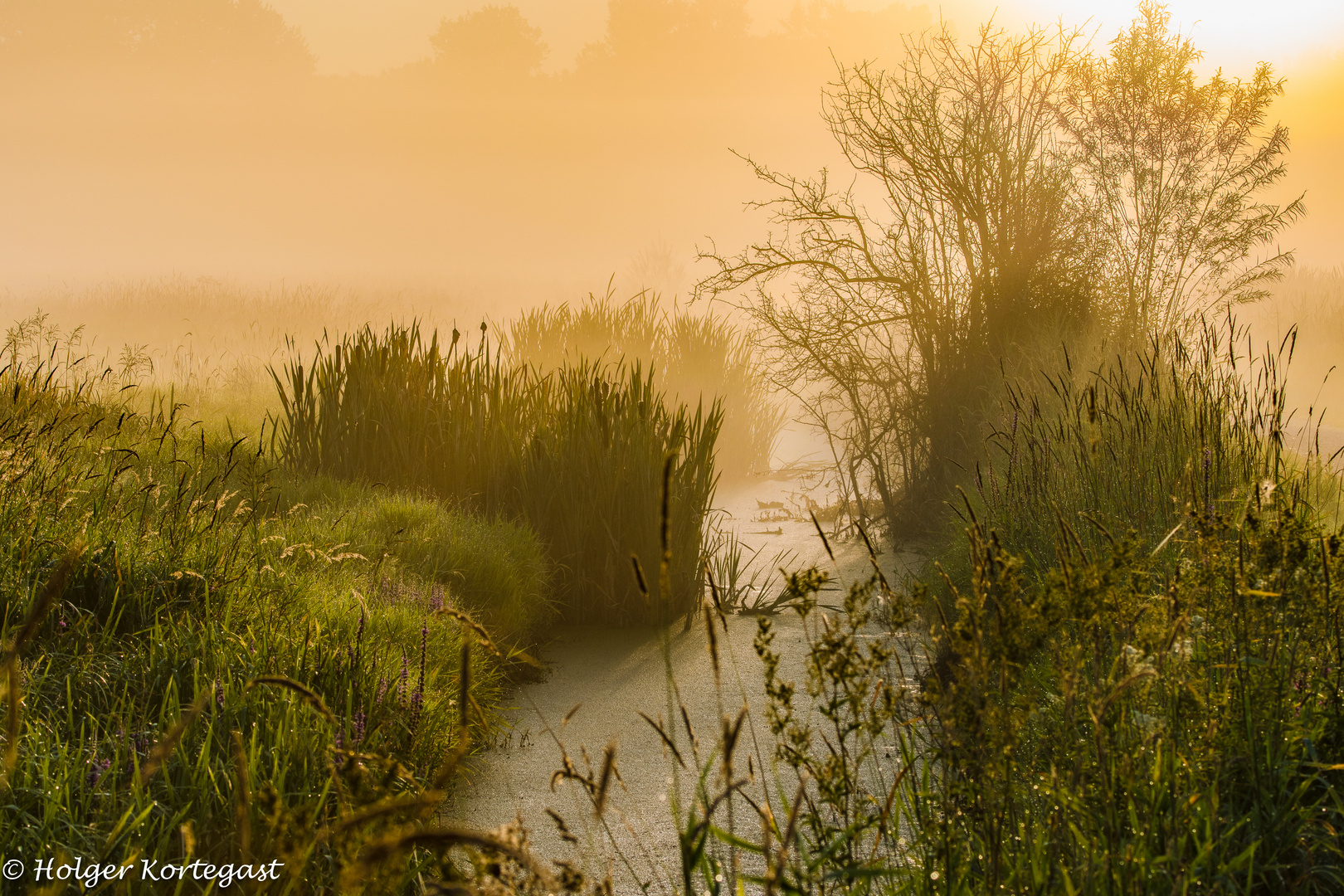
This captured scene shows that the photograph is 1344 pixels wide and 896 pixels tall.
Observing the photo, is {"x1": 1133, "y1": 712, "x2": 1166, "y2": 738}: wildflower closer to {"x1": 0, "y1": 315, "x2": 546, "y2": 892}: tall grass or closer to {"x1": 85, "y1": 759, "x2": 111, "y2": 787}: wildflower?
{"x1": 0, "y1": 315, "x2": 546, "y2": 892}: tall grass

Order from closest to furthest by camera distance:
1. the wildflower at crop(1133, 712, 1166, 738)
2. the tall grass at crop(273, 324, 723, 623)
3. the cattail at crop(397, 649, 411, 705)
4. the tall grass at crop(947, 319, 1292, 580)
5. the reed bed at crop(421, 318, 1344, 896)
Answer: the reed bed at crop(421, 318, 1344, 896) < the wildflower at crop(1133, 712, 1166, 738) < the cattail at crop(397, 649, 411, 705) < the tall grass at crop(947, 319, 1292, 580) < the tall grass at crop(273, 324, 723, 623)

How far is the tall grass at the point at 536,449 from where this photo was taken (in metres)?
4.79

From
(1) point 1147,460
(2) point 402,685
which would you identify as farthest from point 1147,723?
(1) point 1147,460

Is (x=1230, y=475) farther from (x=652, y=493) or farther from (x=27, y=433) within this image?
(x=27, y=433)

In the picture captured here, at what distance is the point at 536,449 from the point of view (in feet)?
16.4

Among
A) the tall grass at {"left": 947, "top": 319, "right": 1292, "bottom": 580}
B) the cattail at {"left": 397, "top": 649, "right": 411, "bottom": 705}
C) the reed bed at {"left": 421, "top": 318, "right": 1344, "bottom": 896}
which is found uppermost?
the tall grass at {"left": 947, "top": 319, "right": 1292, "bottom": 580}

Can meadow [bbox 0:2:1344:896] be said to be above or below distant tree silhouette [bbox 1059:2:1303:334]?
below

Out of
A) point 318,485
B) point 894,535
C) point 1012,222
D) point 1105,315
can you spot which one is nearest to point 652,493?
point 318,485

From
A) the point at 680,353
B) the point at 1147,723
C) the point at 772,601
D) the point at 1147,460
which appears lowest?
the point at 772,601

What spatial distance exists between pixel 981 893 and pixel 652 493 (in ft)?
11.0

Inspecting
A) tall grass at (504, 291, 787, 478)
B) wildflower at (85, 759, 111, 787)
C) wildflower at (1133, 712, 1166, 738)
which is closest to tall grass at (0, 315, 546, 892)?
wildflower at (85, 759, 111, 787)

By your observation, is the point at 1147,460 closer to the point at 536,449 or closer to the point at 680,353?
the point at 536,449

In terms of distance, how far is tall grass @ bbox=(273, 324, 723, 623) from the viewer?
479cm

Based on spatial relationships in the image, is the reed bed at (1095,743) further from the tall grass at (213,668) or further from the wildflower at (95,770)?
the wildflower at (95,770)
